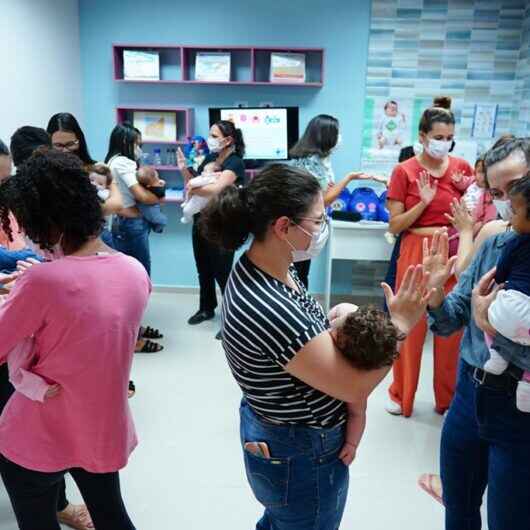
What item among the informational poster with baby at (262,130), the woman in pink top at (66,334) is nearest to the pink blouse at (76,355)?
the woman in pink top at (66,334)

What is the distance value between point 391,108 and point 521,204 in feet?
10.8

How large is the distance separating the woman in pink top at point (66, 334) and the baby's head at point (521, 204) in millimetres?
933

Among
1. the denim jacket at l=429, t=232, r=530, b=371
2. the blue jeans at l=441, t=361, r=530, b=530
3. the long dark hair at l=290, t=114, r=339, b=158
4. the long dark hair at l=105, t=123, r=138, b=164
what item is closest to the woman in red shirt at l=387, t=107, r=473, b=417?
the long dark hair at l=290, t=114, r=339, b=158

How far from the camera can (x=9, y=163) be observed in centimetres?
187

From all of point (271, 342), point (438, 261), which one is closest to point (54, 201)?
point (271, 342)

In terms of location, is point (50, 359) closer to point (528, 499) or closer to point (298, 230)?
point (298, 230)

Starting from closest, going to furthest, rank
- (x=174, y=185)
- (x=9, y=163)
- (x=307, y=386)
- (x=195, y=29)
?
(x=307, y=386) < (x=9, y=163) < (x=195, y=29) < (x=174, y=185)

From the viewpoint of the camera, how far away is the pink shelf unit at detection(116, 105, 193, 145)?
4145 mm

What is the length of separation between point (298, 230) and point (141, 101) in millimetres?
3597

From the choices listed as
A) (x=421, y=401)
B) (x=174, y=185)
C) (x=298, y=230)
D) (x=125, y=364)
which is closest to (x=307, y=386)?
(x=298, y=230)

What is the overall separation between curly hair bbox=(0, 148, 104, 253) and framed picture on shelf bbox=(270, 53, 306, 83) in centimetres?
312

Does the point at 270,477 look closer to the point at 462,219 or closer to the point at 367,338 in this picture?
the point at 367,338

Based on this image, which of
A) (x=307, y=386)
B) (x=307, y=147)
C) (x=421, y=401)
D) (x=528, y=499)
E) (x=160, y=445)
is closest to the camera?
(x=307, y=386)

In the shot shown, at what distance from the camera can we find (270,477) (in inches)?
46.0
